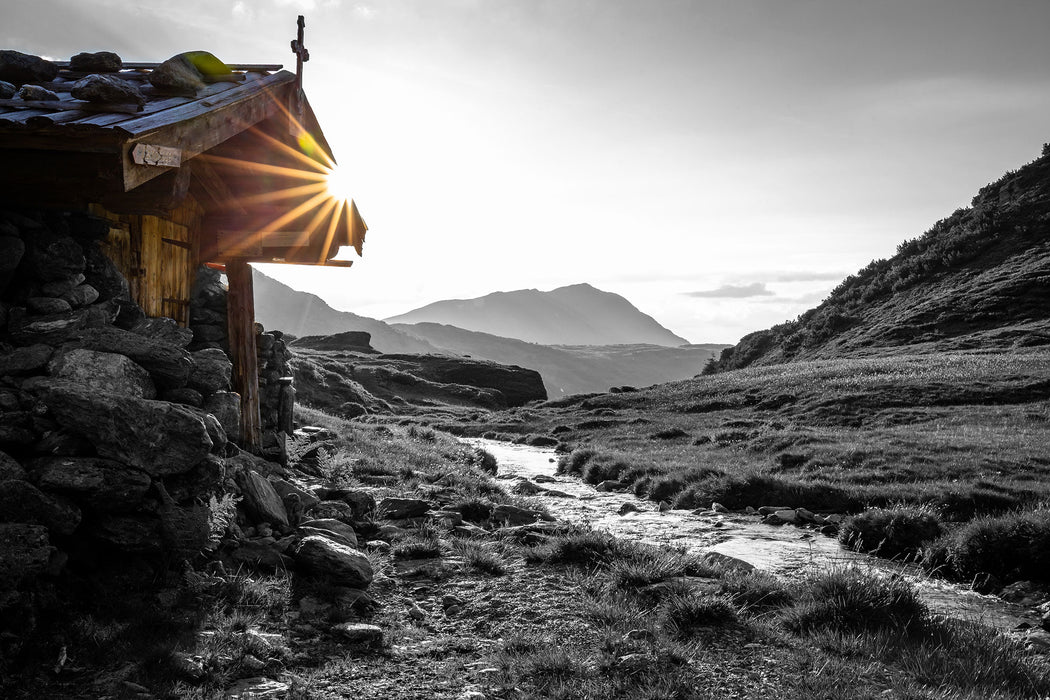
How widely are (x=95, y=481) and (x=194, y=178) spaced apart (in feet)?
20.6

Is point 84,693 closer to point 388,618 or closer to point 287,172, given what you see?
point 388,618

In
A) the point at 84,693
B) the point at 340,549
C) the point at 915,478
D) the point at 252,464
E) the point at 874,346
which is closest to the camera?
the point at 84,693

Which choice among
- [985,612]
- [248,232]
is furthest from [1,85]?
[985,612]

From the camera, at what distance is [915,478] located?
16266 mm

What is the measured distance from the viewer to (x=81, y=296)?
7008mm

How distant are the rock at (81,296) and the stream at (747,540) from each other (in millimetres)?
9354

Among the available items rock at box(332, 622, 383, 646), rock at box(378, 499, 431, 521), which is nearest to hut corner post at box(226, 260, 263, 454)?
rock at box(378, 499, 431, 521)

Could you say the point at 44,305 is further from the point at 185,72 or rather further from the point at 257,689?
the point at 257,689

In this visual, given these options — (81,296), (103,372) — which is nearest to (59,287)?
(81,296)

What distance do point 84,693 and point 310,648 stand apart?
6.12 ft

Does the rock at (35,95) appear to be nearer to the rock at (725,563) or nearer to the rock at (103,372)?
the rock at (103,372)

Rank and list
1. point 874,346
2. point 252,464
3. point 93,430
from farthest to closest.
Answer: point 874,346 → point 252,464 → point 93,430

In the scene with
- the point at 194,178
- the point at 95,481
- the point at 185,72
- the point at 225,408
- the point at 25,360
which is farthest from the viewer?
the point at 194,178

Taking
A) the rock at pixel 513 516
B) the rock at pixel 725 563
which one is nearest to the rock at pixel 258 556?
the rock at pixel 513 516
